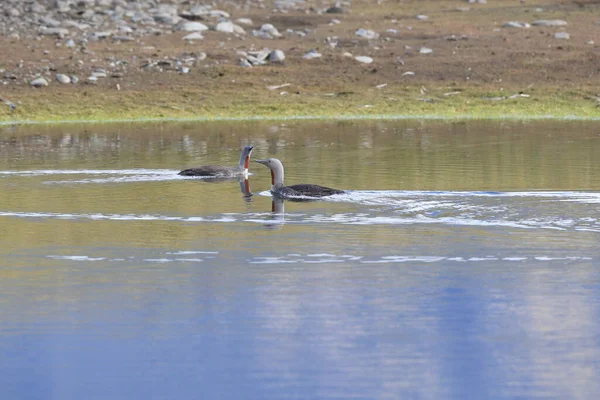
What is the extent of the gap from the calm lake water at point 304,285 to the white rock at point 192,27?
90.4 feet

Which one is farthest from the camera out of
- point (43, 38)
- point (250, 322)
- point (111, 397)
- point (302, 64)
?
point (43, 38)

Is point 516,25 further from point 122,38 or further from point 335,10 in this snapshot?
point 122,38

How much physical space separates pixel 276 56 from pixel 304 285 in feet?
106

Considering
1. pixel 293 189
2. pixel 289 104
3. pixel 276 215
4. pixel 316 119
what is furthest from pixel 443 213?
pixel 289 104

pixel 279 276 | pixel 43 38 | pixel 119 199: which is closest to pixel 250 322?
pixel 279 276

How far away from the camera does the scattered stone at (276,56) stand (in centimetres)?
4388

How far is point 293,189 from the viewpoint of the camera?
1848cm

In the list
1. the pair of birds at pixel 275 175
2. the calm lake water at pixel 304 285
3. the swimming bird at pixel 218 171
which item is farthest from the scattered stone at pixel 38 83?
the swimming bird at pixel 218 171

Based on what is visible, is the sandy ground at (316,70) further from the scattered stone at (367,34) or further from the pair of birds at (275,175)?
the pair of birds at (275,175)

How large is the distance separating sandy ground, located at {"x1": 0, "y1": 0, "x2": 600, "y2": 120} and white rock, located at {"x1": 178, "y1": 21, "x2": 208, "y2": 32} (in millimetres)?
533

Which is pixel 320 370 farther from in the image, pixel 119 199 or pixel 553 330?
pixel 119 199

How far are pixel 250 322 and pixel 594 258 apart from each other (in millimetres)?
3912

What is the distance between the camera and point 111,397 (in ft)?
28.6

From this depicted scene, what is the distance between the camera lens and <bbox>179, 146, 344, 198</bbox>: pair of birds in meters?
18.2
